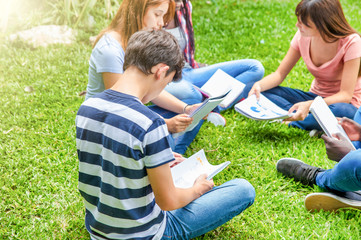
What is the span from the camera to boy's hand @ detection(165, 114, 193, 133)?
8.74 feet

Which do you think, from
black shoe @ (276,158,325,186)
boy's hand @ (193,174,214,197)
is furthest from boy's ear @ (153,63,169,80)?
black shoe @ (276,158,325,186)

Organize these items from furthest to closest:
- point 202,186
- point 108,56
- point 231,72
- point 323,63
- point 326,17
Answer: point 231,72 < point 323,63 < point 326,17 < point 108,56 < point 202,186

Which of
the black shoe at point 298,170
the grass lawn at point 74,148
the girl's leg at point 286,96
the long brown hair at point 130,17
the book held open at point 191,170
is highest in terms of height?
the long brown hair at point 130,17

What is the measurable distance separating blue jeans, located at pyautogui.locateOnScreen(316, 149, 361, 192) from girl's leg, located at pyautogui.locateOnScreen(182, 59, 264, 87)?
1.44 metres

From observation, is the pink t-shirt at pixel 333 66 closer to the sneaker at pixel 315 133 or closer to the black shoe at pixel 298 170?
the sneaker at pixel 315 133

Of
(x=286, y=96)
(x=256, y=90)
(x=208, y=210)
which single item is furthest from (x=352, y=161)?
(x=286, y=96)

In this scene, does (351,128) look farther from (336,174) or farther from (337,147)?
(336,174)

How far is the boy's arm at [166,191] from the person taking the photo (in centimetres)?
169

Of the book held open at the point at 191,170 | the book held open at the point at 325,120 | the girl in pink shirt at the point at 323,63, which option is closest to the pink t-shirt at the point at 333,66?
the girl in pink shirt at the point at 323,63

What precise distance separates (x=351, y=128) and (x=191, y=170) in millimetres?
1198

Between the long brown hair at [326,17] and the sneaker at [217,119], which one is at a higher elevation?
the long brown hair at [326,17]

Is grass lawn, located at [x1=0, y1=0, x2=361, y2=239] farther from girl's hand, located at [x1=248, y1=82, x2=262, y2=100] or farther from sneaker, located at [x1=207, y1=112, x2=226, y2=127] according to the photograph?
girl's hand, located at [x1=248, y1=82, x2=262, y2=100]

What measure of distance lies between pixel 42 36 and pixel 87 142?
3700mm

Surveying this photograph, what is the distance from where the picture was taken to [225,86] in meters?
3.52
